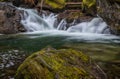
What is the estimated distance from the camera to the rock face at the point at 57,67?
249 inches

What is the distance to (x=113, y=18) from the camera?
15.8 m

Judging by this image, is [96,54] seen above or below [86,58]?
below

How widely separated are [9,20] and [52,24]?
12.8 ft

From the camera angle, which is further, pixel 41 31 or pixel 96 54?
pixel 41 31

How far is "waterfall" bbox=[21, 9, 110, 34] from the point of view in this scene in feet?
66.1

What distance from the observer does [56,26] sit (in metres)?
22.1

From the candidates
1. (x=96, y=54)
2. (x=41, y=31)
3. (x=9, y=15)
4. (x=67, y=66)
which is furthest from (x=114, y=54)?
(x=9, y=15)

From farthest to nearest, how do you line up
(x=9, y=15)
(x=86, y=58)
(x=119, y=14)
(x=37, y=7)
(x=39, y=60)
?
(x=37, y=7)
(x=9, y=15)
(x=119, y=14)
(x=86, y=58)
(x=39, y=60)

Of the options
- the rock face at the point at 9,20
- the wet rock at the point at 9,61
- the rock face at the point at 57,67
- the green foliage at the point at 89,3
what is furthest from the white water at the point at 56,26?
the rock face at the point at 57,67

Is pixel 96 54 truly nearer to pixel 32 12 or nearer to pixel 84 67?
pixel 84 67

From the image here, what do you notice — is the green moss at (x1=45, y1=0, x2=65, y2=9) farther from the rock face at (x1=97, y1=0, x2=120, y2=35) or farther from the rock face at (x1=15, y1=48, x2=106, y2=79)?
the rock face at (x1=15, y1=48, x2=106, y2=79)

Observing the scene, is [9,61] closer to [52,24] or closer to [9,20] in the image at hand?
[9,20]

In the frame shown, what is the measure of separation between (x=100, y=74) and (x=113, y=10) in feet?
29.7

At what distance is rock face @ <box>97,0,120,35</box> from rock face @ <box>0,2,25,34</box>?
6745mm
